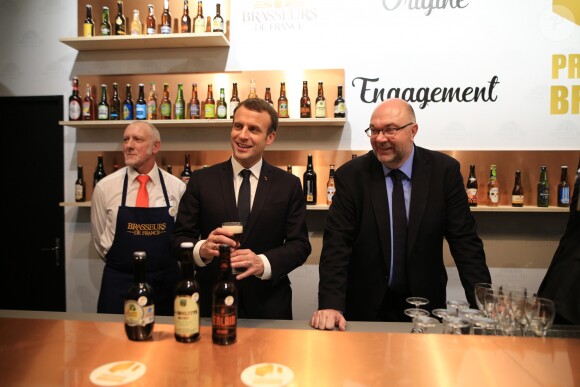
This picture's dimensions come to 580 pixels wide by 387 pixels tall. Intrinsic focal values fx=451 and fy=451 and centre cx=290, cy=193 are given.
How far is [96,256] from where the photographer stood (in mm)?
3836

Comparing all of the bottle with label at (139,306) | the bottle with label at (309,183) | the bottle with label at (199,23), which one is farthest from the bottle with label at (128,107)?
the bottle with label at (139,306)

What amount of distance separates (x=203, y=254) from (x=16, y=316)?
0.66 meters

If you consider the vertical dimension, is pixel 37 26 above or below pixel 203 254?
above

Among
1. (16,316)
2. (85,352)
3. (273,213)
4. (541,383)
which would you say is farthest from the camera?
(273,213)

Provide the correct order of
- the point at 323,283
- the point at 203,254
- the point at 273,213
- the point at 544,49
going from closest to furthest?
the point at 203,254, the point at 323,283, the point at 273,213, the point at 544,49

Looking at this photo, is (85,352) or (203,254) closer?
(85,352)

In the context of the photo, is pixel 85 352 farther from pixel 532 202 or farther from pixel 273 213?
pixel 532 202

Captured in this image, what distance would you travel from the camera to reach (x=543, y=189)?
11.0 ft

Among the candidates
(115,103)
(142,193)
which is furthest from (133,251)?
(115,103)

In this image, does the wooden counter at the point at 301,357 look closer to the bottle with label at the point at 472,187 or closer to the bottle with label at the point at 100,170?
the bottle with label at the point at 472,187

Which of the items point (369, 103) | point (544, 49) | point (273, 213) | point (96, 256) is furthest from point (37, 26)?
point (544, 49)

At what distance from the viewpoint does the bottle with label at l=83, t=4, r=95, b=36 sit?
140 inches

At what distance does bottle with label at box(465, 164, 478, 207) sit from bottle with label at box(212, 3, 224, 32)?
7.19ft

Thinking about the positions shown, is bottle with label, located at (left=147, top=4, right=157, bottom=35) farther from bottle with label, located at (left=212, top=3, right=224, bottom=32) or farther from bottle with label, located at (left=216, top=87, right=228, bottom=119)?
bottle with label, located at (left=216, top=87, right=228, bottom=119)
